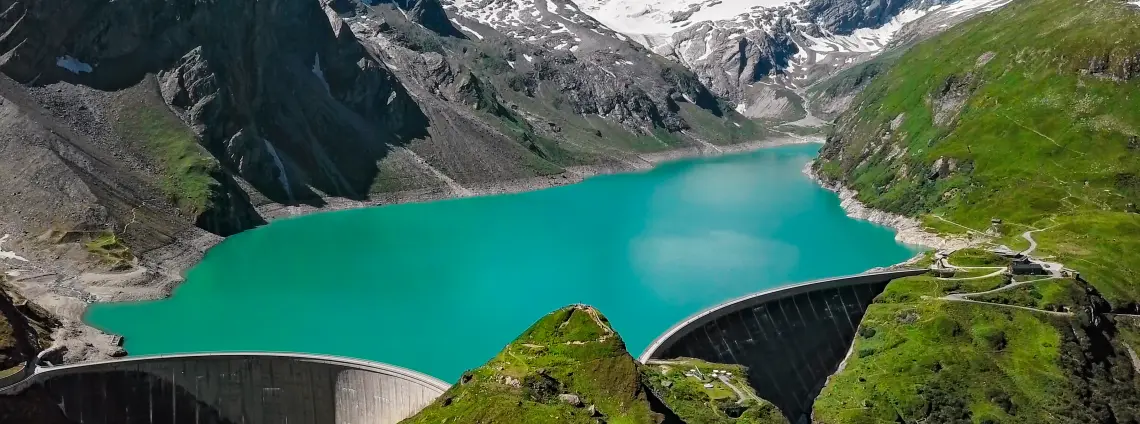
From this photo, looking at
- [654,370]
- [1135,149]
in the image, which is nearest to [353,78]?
[1135,149]

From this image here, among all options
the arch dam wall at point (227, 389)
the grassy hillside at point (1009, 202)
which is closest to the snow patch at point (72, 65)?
the arch dam wall at point (227, 389)

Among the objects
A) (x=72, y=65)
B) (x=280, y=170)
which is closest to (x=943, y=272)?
(x=280, y=170)

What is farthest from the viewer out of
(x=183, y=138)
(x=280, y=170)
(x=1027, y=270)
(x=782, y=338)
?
(x=280, y=170)

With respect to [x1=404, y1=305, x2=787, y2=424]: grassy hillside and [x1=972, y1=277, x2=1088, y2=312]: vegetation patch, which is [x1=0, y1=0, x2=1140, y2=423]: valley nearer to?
[x1=404, y1=305, x2=787, y2=424]: grassy hillside

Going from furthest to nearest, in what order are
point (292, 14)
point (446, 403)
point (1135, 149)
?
point (292, 14) → point (1135, 149) → point (446, 403)

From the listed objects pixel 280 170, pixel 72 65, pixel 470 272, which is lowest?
pixel 470 272

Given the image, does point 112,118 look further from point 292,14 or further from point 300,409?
point 300,409

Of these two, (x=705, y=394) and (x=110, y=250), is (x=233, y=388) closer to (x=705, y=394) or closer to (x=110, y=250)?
(x=705, y=394)
